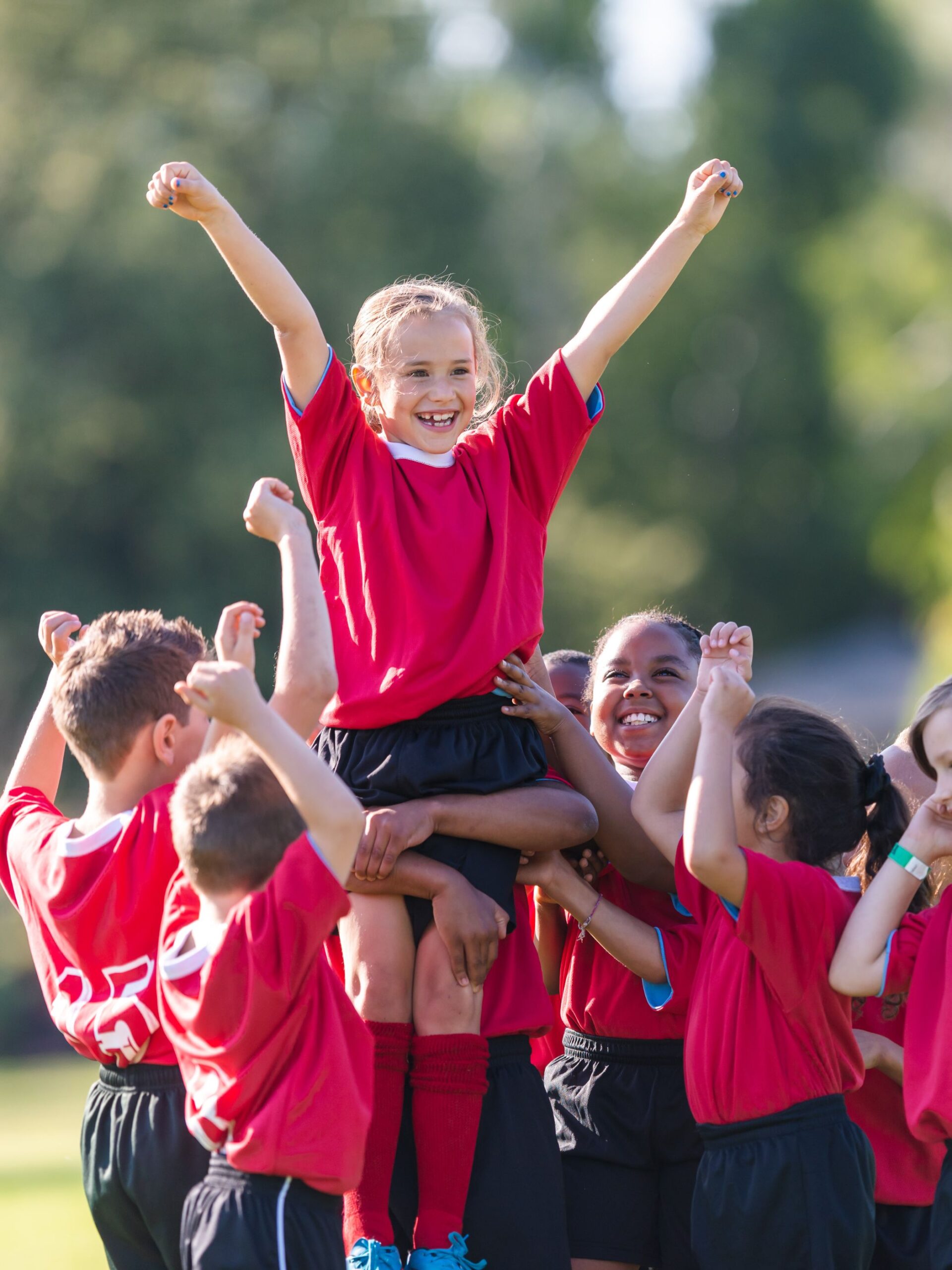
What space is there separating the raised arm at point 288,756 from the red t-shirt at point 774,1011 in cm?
85

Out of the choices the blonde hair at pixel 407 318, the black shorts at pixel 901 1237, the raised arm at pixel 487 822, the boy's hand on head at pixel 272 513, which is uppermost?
the blonde hair at pixel 407 318

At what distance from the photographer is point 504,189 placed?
23312mm

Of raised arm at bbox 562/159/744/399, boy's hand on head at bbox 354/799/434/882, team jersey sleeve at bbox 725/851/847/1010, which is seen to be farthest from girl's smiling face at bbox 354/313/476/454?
team jersey sleeve at bbox 725/851/847/1010

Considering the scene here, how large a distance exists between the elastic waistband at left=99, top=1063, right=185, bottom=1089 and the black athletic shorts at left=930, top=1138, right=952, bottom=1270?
4.95 feet

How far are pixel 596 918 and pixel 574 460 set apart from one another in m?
1.05

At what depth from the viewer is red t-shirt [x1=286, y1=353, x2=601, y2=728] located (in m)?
3.27

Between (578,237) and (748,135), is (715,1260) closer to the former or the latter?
(578,237)

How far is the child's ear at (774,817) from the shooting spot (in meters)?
3.19

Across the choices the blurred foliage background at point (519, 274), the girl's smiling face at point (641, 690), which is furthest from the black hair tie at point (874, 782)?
the blurred foliage background at point (519, 274)

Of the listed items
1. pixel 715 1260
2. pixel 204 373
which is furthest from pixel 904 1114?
pixel 204 373

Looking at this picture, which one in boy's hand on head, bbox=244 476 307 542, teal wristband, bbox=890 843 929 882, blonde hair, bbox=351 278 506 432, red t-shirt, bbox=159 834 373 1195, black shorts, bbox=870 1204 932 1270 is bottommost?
black shorts, bbox=870 1204 932 1270

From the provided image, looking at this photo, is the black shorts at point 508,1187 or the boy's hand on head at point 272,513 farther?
the black shorts at point 508,1187

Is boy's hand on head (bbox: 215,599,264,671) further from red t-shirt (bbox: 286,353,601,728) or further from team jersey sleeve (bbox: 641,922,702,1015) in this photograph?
team jersey sleeve (bbox: 641,922,702,1015)

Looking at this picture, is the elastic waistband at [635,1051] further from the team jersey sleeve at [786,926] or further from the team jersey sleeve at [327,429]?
the team jersey sleeve at [327,429]
